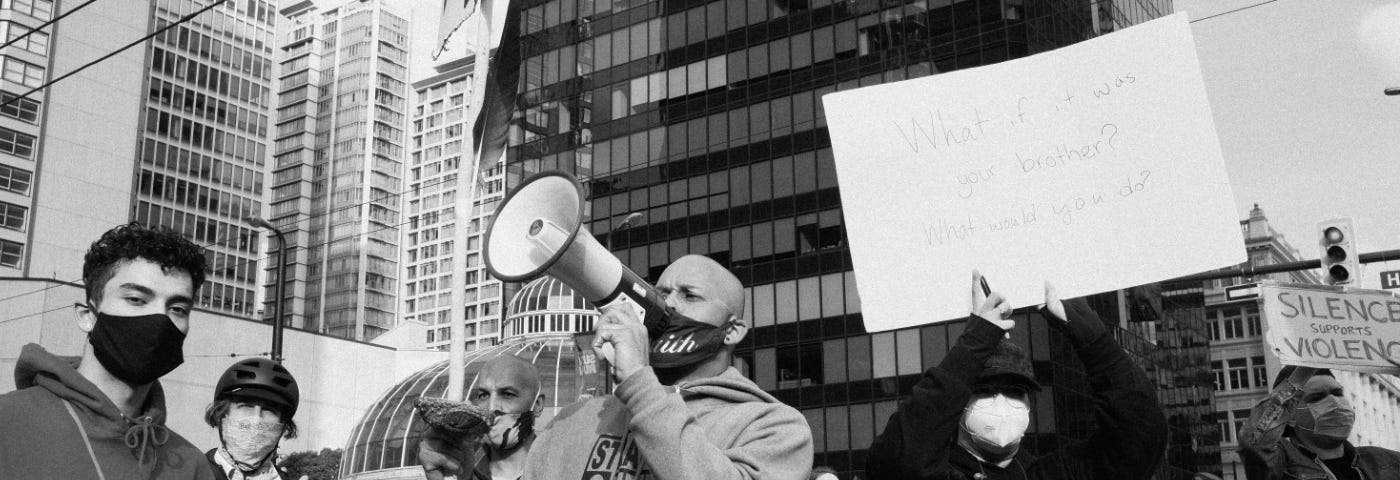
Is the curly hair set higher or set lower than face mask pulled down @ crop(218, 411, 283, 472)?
higher

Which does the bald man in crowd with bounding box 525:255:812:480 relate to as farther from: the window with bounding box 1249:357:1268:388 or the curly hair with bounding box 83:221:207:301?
the window with bounding box 1249:357:1268:388

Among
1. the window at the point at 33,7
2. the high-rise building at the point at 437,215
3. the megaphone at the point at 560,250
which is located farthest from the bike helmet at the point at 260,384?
the high-rise building at the point at 437,215

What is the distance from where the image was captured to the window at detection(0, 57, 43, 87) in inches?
3093

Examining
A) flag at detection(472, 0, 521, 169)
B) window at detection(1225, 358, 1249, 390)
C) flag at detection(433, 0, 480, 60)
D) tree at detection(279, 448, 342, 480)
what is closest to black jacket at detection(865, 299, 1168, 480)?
flag at detection(472, 0, 521, 169)

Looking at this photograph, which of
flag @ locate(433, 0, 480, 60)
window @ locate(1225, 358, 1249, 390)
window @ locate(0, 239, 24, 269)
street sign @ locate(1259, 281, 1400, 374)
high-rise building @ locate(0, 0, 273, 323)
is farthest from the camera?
window @ locate(1225, 358, 1249, 390)

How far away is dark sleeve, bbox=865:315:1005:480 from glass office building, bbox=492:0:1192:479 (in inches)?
1432

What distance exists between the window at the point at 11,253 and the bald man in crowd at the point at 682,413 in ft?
263

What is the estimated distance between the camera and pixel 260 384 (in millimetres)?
5336

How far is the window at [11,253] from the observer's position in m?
74.8

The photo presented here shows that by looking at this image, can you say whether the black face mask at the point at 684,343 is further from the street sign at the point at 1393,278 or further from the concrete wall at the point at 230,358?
the concrete wall at the point at 230,358

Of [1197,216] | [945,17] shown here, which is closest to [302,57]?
[945,17]

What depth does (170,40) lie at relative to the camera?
355ft

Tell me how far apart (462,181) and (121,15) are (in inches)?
2804

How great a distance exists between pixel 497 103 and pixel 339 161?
14002 cm
